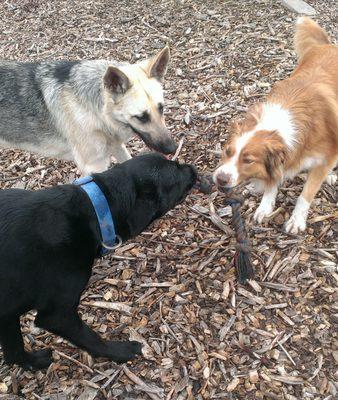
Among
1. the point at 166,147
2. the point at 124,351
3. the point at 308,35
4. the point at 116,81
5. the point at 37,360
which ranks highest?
the point at 308,35

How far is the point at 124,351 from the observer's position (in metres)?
3.00

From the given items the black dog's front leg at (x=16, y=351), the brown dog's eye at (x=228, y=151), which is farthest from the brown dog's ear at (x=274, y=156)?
the black dog's front leg at (x=16, y=351)

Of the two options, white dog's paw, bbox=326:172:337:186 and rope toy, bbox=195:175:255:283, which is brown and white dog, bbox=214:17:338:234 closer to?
rope toy, bbox=195:175:255:283

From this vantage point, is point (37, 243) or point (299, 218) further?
point (299, 218)

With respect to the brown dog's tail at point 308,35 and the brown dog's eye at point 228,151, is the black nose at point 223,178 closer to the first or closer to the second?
the brown dog's eye at point 228,151

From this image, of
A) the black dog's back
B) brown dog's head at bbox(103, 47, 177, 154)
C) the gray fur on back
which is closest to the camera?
the black dog's back

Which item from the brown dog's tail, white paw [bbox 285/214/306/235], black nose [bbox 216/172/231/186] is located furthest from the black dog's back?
the brown dog's tail

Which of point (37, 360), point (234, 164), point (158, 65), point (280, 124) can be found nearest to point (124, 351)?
point (37, 360)

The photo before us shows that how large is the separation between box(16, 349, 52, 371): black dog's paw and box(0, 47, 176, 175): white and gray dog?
1.91 metres

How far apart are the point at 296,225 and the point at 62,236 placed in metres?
2.24

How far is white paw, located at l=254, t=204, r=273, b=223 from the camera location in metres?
3.86

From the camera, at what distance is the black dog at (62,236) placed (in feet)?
8.09

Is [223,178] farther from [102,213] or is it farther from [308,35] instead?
[308,35]

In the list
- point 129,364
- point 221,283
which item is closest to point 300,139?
point 221,283
